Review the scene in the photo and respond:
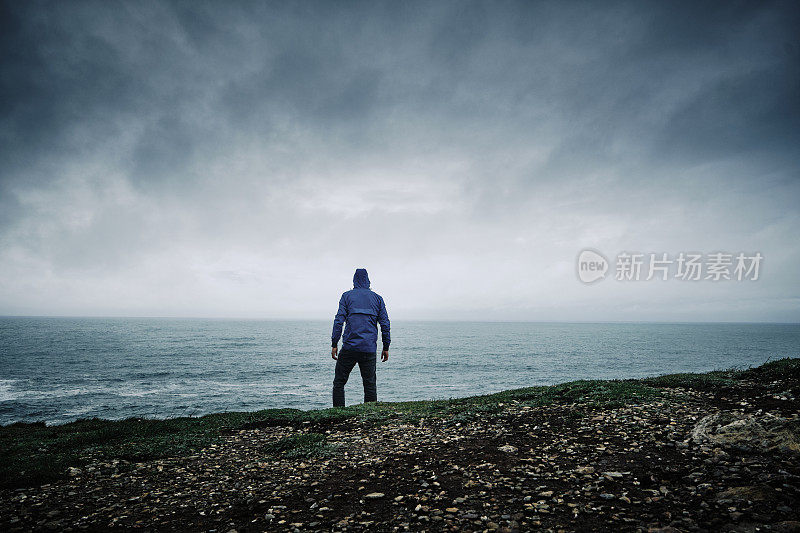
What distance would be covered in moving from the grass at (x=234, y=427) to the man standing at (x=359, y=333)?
45.1 inches

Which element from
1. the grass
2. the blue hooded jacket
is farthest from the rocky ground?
the blue hooded jacket

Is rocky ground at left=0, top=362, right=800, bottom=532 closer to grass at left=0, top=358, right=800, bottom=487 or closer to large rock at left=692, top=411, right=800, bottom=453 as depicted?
large rock at left=692, top=411, right=800, bottom=453

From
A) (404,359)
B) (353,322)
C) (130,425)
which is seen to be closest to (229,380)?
(404,359)

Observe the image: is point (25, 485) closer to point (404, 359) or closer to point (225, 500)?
point (225, 500)

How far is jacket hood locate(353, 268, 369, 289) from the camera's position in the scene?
47.5 feet

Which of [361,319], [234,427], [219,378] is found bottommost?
[219,378]

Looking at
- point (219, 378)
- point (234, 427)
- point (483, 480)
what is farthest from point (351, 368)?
point (219, 378)

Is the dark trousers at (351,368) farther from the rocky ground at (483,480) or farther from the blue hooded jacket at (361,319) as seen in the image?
the rocky ground at (483,480)

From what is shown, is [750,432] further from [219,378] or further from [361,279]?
[219,378]

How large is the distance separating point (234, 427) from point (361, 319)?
555 cm

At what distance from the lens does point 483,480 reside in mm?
6566

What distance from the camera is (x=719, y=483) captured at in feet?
18.3

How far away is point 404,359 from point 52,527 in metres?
72.2

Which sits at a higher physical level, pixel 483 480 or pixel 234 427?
pixel 483 480
